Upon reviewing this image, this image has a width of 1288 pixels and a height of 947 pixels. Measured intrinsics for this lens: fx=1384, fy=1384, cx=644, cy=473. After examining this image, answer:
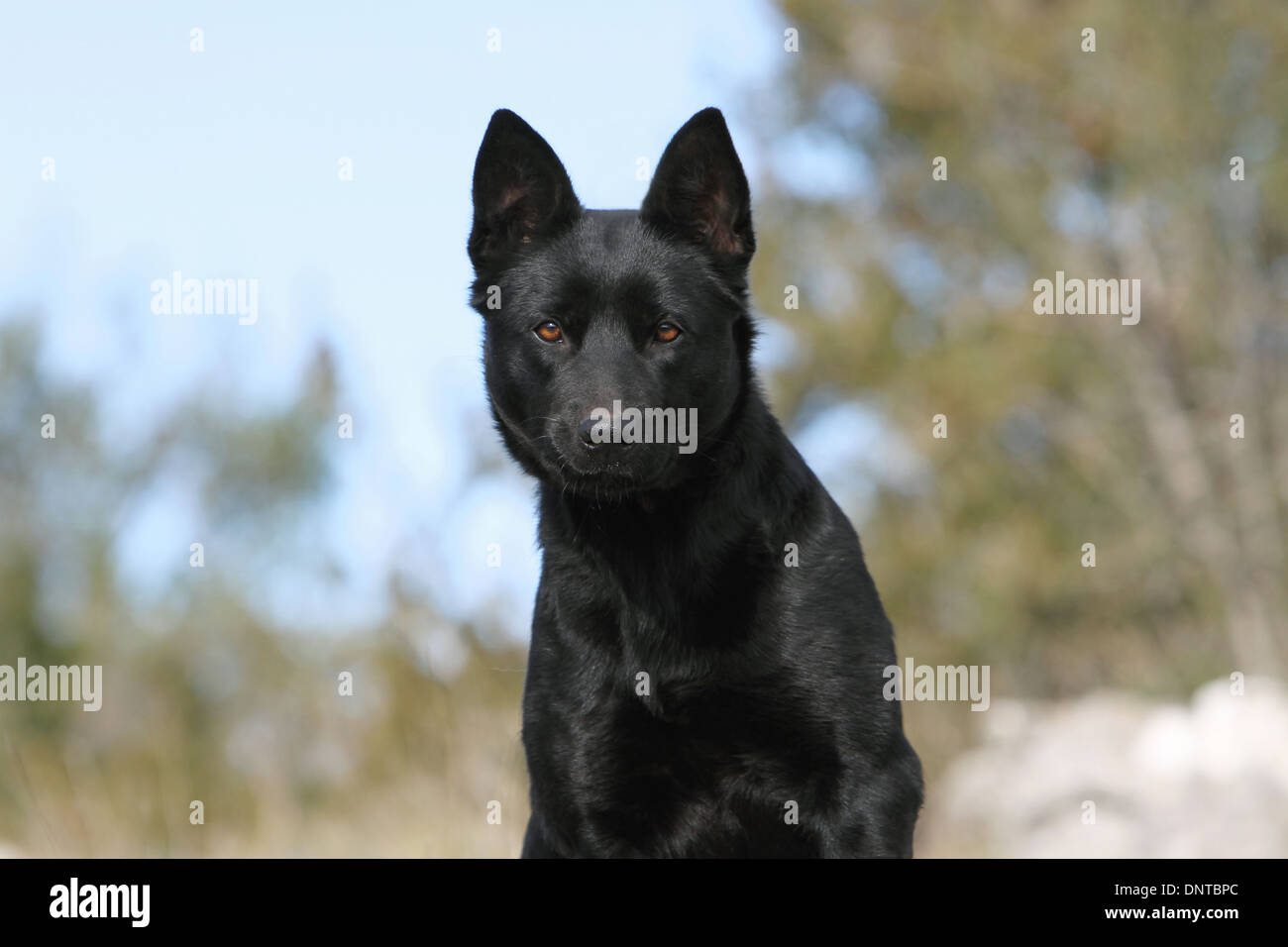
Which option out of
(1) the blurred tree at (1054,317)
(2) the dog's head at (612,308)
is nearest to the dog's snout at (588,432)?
(2) the dog's head at (612,308)

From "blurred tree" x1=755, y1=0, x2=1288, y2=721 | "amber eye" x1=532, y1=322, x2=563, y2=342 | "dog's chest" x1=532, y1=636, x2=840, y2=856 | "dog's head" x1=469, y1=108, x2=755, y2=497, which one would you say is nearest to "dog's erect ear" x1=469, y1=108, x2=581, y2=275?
"dog's head" x1=469, y1=108, x2=755, y2=497

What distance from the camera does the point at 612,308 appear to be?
3908mm

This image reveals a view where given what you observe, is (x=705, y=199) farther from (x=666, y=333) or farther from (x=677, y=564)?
(x=677, y=564)

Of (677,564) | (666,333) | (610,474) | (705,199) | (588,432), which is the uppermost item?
(705,199)

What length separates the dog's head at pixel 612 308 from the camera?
3.73 m

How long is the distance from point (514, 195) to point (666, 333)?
2.32 feet

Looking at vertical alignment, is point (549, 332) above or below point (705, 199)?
below

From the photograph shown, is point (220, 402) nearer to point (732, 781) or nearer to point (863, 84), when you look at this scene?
point (863, 84)

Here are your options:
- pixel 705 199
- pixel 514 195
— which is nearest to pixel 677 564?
pixel 705 199

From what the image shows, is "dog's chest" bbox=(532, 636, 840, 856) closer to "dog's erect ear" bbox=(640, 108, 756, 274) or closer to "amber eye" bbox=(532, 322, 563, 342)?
"amber eye" bbox=(532, 322, 563, 342)

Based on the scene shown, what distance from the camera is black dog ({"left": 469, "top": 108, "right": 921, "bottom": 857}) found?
3670 millimetres

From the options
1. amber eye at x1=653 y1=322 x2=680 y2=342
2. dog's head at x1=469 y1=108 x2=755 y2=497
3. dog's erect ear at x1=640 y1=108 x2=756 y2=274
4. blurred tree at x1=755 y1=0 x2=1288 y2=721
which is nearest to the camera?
dog's head at x1=469 y1=108 x2=755 y2=497

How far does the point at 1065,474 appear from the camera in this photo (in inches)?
858

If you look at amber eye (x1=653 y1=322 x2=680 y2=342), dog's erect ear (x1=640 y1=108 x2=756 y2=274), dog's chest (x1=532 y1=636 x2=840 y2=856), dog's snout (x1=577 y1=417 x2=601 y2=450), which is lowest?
dog's chest (x1=532 y1=636 x2=840 y2=856)
